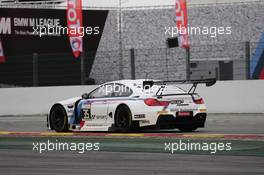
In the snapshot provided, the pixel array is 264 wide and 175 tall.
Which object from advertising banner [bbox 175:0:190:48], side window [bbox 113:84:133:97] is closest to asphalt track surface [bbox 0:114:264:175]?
side window [bbox 113:84:133:97]

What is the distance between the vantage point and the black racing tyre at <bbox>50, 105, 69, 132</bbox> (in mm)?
18156

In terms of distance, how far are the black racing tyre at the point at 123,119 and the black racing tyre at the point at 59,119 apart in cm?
160

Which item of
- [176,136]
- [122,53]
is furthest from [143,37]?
[176,136]

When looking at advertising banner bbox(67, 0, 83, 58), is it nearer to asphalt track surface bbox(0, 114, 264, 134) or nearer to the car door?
asphalt track surface bbox(0, 114, 264, 134)

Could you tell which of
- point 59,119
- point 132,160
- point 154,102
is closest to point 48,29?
point 59,119

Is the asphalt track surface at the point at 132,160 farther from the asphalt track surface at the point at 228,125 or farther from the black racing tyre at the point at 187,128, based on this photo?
the asphalt track surface at the point at 228,125

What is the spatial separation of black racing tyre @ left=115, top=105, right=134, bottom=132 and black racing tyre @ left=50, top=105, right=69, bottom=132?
1.60 metres

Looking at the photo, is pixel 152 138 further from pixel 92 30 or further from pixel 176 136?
pixel 92 30

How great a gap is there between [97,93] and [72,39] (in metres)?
13.7

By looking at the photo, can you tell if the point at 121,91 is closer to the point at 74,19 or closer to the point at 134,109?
the point at 134,109

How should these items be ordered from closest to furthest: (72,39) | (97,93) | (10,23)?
(97,93) < (72,39) < (10,23)

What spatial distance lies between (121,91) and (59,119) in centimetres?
185

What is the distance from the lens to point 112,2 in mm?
34406

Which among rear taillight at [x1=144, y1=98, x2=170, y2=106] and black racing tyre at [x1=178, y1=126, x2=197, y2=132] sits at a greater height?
rear taillight at [x1=144, y1=98, x2=170, y2=106]
